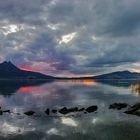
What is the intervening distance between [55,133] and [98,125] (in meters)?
10.7

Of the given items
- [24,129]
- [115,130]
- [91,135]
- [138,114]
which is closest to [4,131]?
[24,129]

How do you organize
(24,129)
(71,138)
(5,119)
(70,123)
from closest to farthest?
(71,138) → (24,129) → (70,123) → (5,119)

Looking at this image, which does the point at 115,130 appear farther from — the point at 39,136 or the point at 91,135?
the point at 39,136

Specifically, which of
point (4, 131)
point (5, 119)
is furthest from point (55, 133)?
point (5, 119)

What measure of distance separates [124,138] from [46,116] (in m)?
27.7

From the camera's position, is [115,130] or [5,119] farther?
[5,119]

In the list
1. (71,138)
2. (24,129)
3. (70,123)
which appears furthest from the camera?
(70,123)

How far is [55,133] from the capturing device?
148ft

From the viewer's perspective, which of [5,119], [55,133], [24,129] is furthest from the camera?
[5,119]

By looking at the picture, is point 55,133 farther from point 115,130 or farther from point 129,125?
point 129,125

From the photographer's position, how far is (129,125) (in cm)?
5144

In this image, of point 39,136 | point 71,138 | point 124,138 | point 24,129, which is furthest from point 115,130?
point 24,129

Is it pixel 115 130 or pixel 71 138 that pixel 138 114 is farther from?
pixel 71 138

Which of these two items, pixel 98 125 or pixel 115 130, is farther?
pixel 98 125
